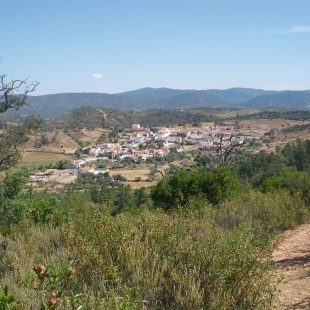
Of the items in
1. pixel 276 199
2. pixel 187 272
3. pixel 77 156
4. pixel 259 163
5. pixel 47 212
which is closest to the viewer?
pixel 187 272

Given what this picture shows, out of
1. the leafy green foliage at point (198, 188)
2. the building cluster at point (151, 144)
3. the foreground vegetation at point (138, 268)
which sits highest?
the foreground vegetation at point (138, 268)

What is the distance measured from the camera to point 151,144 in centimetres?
9788

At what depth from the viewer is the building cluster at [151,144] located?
79.2m

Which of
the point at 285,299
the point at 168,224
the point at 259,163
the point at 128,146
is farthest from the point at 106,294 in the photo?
the point at 128,146

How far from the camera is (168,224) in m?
4.41

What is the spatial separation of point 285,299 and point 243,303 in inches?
55.7

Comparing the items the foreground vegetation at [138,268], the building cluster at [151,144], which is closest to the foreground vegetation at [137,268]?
the foreground vegetation at [138,268]

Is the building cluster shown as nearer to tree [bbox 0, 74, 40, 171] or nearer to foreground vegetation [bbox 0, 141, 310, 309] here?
tree [bbox 0, 74, 40, 171]

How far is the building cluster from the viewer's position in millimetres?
79250

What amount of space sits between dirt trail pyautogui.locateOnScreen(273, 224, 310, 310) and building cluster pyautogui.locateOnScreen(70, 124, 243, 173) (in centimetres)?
5762

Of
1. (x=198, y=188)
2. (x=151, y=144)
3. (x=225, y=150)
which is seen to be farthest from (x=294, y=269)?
(x=151, y=144)

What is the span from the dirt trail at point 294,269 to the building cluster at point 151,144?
57616 mm

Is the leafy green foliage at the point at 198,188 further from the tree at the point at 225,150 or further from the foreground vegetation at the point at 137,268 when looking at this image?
the foreground vegetation at the point at 137,268

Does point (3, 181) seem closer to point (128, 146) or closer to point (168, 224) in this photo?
point (168, 224)
